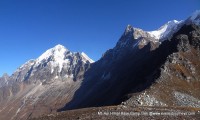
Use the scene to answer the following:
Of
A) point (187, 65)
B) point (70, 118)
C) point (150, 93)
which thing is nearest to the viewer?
point (70, 118)

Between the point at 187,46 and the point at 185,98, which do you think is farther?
the point at 187,46

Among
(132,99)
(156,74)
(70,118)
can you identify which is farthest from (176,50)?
(70,118)

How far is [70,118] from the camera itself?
207ft

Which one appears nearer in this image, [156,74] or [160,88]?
[160,88]

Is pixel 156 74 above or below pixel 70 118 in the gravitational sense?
above

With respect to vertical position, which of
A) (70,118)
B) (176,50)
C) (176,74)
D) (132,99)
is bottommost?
(70,118)

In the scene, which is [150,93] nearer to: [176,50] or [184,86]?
[184,86]

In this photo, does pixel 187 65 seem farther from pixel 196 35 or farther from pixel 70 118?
pixel 70 118

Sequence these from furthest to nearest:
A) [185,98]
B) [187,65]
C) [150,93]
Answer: [187,65] < [185,98] < [150,93]

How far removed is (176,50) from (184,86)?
33364 millimetres

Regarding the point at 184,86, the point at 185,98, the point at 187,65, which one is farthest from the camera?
the point at 187,65

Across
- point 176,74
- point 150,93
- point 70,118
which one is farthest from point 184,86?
point 70,118

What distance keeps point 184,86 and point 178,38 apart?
41.0 metres

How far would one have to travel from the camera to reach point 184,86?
452 feet
